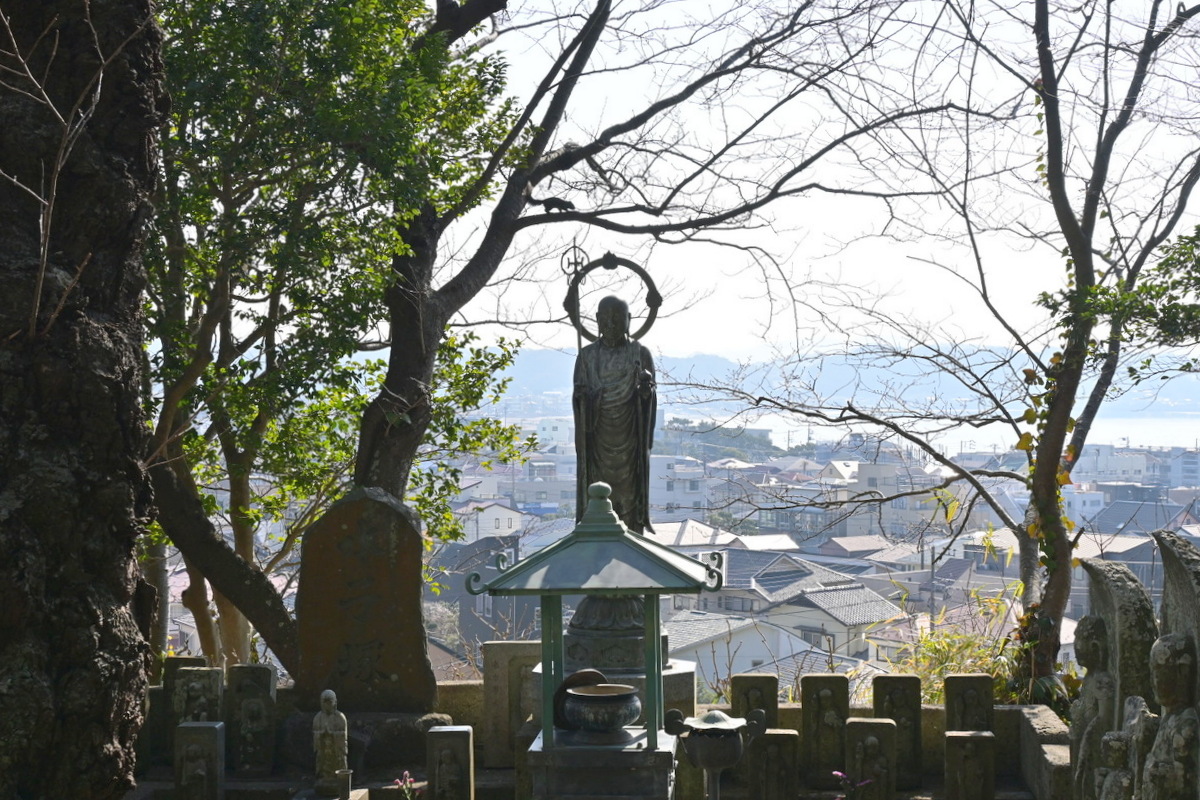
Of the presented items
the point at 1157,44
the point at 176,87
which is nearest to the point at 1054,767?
the point at 1157,44

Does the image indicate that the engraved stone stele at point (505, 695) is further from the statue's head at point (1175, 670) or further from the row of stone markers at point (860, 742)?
the statue's head at point (1175, 670)

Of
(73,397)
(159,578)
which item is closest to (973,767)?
(73,397)

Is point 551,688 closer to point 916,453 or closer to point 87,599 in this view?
point 87,599

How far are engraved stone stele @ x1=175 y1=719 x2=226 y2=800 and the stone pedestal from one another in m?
2.78

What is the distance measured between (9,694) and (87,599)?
0.40 m

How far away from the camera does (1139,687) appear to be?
17.5 ft

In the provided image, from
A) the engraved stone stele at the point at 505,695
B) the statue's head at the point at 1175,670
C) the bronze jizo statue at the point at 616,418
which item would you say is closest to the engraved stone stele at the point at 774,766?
the engraved stone stele at the point at 505,695

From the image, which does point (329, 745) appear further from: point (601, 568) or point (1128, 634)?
point (1128, 634)

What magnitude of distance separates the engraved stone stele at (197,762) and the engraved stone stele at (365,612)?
883 millimetres

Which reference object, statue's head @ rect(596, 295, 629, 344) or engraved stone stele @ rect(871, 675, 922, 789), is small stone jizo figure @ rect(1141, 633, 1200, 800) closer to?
engraved stone stele @ rect(871, 675, 922, 789)

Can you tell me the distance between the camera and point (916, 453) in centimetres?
1094

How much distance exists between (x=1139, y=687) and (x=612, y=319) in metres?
4.28

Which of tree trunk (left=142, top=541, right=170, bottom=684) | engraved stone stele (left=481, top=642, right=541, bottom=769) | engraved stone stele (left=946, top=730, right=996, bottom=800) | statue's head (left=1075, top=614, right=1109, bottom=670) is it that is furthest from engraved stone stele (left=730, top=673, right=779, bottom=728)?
tree trunk (left=142, top=541, right=170, bottom=684)

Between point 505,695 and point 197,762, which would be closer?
point 197,762
